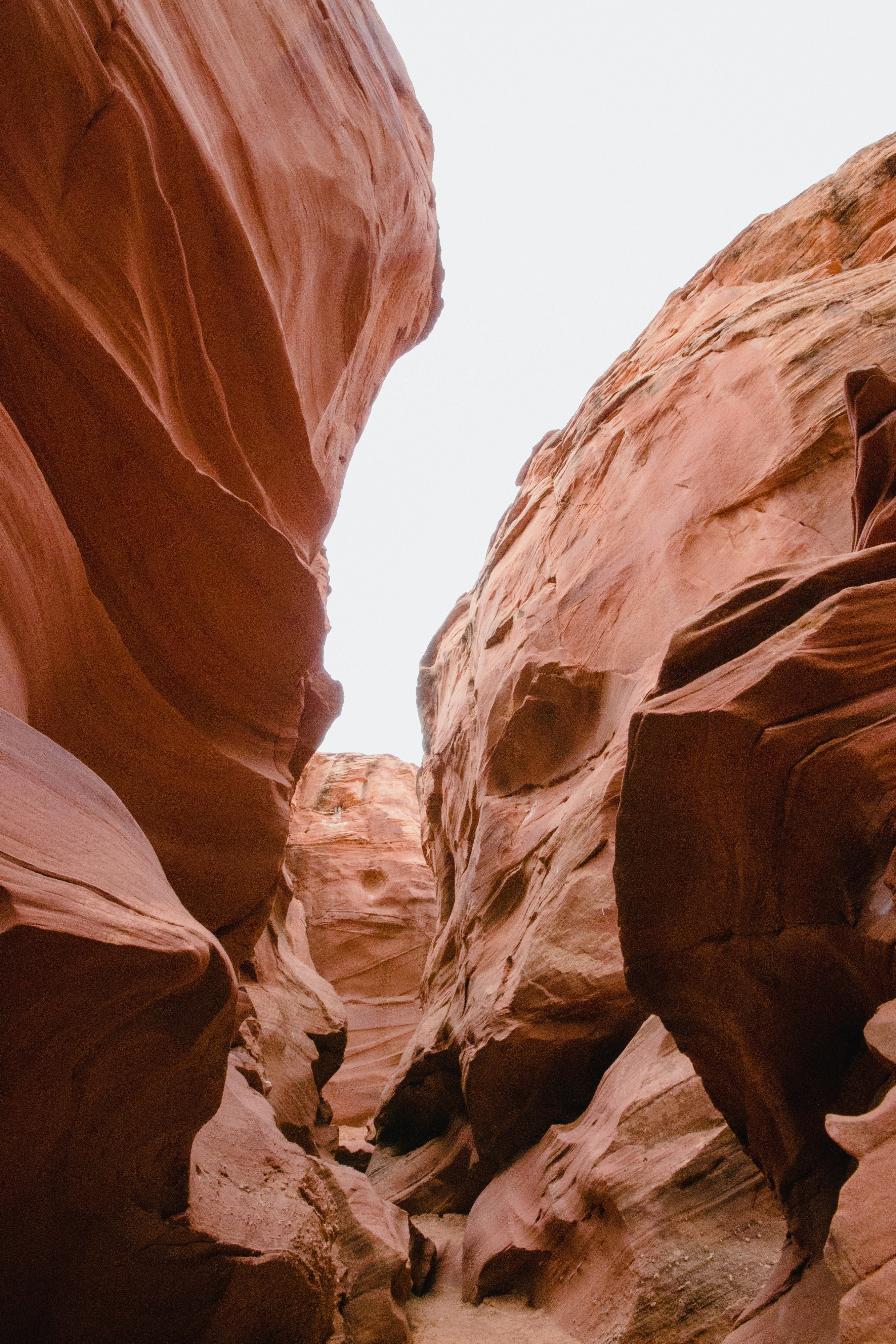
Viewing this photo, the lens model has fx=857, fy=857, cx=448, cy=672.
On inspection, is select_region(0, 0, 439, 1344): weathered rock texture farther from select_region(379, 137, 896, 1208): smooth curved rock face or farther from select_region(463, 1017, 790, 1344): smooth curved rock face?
select_region(379, 137, 896, 1208): smooth curved rock face

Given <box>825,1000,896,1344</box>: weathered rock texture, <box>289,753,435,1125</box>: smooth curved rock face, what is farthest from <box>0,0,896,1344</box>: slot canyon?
<box>289,753,435,1125</box>: smooth curved rock face

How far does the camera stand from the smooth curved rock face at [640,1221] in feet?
18.4

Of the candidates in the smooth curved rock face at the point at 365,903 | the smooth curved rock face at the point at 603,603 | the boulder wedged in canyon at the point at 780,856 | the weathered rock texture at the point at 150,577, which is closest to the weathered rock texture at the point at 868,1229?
the boulder wedged in canyon at the point at 780,856

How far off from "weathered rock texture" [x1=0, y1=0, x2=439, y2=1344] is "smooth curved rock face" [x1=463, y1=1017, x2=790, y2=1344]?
7.02 ft

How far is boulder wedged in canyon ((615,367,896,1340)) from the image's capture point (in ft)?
12.5

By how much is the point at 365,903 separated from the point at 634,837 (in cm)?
2156

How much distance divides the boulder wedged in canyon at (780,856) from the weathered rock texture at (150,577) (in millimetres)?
2237

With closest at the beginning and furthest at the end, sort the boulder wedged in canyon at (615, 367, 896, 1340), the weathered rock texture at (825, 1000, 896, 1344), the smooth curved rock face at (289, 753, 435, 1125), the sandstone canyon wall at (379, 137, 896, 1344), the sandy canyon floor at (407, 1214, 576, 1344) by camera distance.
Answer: the weathered rock texture at (825, 1000, 896, 1344) < the boulder wedged in canyon at (615, 367, 896, 1340) < the sandstone canyon wall at (379, 137, 896, 1344) < the sandy canyon floor at (407, 1214, 576, 1344) < the smooth curved rock face at (289, 753, 435, 1125)

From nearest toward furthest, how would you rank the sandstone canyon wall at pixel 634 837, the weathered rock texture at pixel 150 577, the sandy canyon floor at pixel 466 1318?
the weathered rock texture at pixel 150 577
the sandstone canyon wall at pixel 634 837
the sandy canyon floor at pixel 466 1318

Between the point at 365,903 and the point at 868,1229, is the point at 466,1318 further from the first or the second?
the point at 365,903

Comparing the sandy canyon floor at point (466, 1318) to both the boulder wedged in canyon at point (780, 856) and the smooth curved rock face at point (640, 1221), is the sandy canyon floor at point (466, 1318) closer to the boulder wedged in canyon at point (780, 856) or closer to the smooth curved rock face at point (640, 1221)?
the smooth curved rock face at point (640, 1221)

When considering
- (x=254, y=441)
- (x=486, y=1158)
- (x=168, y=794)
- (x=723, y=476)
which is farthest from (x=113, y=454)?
(x=486, y=1158)

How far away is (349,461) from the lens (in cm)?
974

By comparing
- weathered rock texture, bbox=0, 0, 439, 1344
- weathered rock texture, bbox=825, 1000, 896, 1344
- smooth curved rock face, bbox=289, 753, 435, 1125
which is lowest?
smooth curved rock face, bbox=289, 753, 435, 1125
